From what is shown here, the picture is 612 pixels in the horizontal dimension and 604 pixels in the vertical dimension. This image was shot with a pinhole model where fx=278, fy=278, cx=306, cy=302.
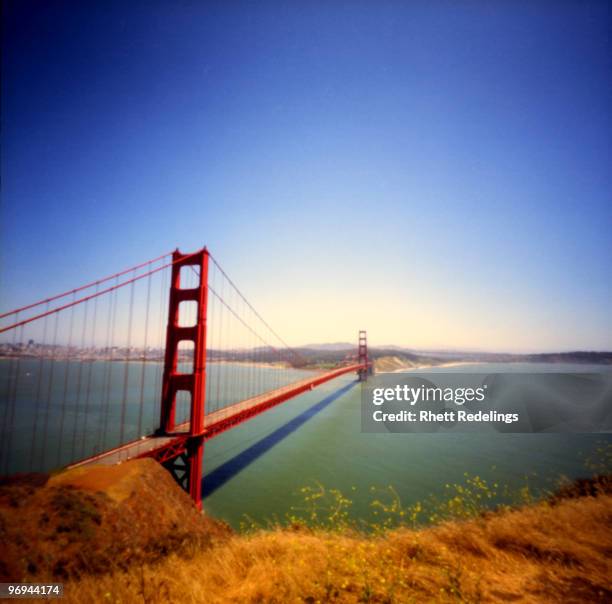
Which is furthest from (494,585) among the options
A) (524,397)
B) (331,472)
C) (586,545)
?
(524,397)

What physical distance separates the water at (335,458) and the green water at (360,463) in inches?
1.9

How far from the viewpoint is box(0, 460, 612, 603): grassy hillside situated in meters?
3.00

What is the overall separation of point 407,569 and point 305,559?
1264 mm

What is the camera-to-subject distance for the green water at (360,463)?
11.2 metres

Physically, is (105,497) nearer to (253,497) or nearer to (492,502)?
(253,497)

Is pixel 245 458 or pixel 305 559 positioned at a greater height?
pixel 305 559

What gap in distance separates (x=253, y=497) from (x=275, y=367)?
326 feet

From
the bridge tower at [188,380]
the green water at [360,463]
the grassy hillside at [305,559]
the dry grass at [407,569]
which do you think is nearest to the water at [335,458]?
the green water at [360,463]

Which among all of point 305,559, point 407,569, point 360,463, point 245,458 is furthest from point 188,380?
point 360,463

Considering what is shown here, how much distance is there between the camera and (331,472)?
13.9 metres

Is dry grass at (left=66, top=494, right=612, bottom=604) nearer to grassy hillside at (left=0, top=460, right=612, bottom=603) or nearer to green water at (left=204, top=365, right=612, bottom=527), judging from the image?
grassy hillside at (left=0, top=460, right=612, bottom=603)

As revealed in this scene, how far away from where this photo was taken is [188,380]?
1095 cm

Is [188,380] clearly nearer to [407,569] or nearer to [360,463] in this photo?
[407,569]

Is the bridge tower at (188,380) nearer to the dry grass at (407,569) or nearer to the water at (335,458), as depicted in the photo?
the water at (335,458)
